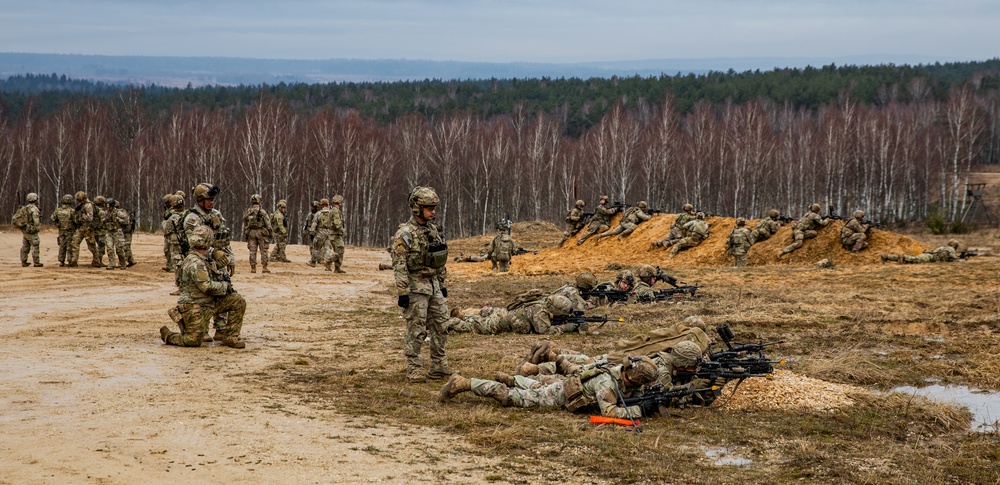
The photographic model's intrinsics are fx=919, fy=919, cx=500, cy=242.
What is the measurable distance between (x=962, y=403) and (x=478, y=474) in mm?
6231

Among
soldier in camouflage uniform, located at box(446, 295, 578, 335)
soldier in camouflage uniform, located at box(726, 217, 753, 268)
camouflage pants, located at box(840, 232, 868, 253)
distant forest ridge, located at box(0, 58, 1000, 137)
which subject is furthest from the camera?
distant forest ridge, located at box(0, 58, 1000, 137)

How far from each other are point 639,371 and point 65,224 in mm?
18565

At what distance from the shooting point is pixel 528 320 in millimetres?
14648

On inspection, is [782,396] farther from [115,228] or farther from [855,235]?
[115,228]

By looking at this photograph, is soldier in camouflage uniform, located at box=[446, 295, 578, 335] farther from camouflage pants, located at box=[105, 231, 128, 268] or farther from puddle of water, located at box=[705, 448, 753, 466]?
camouflage pants, located at box=[105, 231, 128, 268]

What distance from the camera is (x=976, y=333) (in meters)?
14.5

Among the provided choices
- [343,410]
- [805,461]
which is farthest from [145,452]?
[805,461]

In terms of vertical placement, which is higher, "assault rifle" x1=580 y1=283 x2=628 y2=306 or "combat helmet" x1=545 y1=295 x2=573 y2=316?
"combat helmet" x1=545 y1=295 x2=573 y2=316

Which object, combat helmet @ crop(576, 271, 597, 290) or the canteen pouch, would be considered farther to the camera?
combat helmet @ crop(576, 271, 597, 290)

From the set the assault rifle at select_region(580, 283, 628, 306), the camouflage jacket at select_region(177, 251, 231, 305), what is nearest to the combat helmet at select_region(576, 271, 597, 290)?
the assault rifle at select_region(580, 283, 628, 306)

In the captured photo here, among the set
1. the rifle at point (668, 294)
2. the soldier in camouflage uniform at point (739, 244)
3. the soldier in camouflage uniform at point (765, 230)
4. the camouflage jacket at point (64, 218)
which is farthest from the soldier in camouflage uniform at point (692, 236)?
the camouflage jacket at point (64, 218)

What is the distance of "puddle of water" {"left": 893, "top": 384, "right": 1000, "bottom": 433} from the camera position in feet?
32.0

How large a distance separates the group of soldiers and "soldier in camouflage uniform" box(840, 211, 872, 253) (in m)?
19.4

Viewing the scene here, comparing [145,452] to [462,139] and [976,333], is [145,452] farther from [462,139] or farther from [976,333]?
[462,139]
